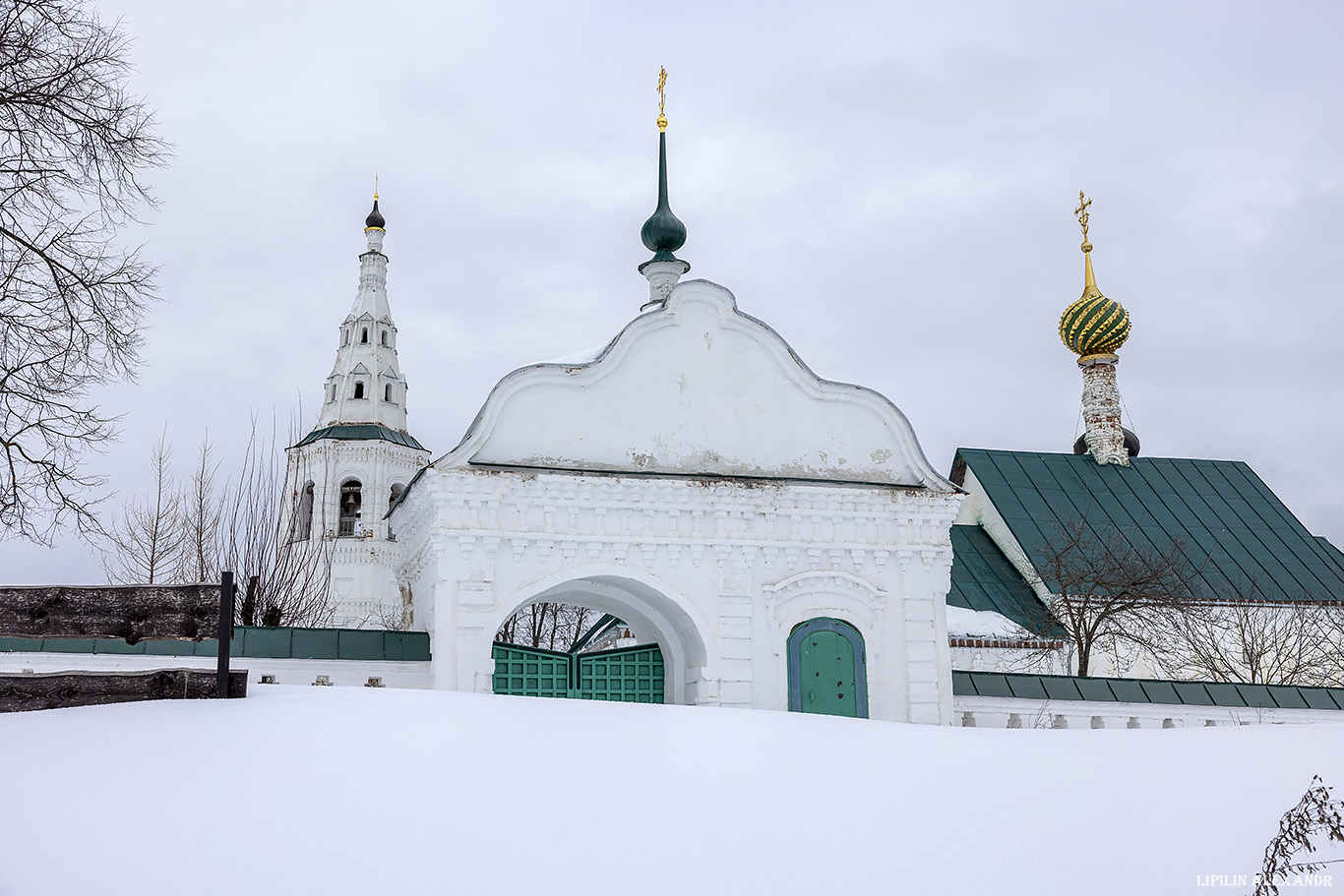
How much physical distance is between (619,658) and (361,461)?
1837 centimetres

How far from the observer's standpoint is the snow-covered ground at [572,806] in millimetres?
4387

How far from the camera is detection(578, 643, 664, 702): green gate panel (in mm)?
12906

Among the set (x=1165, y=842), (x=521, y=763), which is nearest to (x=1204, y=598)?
(x=1165, y=842)

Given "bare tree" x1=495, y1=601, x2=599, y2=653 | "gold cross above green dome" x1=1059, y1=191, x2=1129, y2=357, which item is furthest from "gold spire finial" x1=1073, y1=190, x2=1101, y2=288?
"bare tree" x1=495, y1=601, x2=599, y2=653

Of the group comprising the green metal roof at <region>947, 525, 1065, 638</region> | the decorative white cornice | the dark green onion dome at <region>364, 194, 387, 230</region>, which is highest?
the dark green onion dome at <region>364, 194, 387, 230</region>

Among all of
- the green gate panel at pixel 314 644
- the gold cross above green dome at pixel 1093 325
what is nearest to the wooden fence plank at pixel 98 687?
the green gate panel at pixel 314 644

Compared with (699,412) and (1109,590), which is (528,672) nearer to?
(699,412)

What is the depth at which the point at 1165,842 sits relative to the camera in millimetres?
5418

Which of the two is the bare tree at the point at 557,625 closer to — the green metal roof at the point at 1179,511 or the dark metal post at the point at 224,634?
the green metal roof at the point at 1179,511

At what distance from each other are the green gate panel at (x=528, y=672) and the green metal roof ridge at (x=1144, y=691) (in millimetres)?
4397

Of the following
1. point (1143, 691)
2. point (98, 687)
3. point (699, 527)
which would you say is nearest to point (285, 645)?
point (699, 527)

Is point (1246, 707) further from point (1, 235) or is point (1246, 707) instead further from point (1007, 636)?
point (1, 235)

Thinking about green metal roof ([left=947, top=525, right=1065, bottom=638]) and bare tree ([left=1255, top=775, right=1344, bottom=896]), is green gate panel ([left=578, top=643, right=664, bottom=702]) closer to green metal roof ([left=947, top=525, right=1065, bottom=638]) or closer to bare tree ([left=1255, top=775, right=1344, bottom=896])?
bare tree ([left=1255, top=775, right=1344, bottom=896])

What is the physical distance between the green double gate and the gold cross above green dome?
2217 cm
